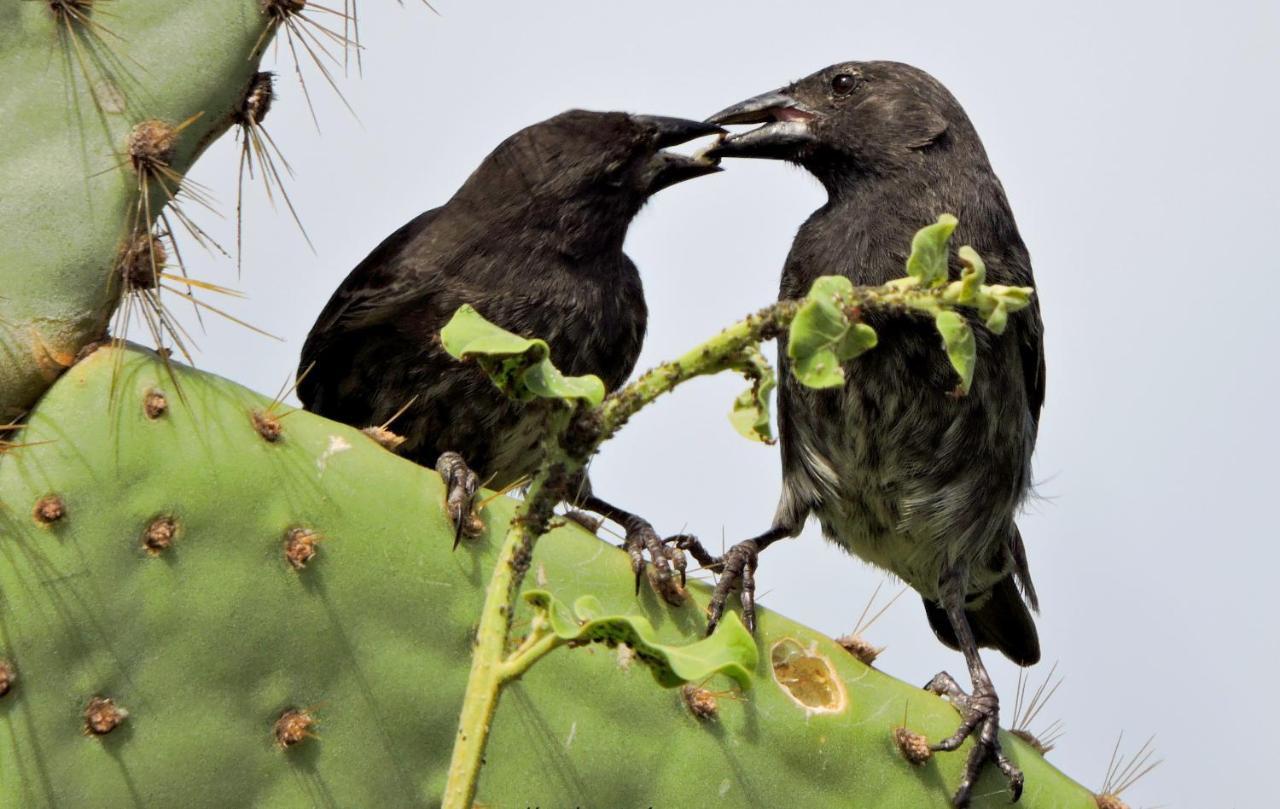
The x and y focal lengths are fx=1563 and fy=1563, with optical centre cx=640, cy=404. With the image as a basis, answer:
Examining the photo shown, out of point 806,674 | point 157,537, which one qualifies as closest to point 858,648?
point 806,674

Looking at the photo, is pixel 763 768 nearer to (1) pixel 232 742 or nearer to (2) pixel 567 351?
(1) pixel 232 742

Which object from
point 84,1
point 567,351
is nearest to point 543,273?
point 567,351

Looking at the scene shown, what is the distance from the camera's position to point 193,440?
8.05ft

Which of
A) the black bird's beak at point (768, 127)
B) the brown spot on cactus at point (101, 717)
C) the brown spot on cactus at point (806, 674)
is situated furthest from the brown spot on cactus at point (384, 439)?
the black bird's beak at point (768, 127)

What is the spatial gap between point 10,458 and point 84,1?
83cm

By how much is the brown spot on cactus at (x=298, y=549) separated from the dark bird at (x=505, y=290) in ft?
3.94

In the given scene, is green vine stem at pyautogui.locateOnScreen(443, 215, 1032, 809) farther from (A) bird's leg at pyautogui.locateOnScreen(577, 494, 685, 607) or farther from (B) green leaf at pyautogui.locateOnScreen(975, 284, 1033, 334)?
(A) bird's leg at pyautogui.locateOnScreen(577, 494, 685, 607)

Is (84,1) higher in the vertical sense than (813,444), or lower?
higher

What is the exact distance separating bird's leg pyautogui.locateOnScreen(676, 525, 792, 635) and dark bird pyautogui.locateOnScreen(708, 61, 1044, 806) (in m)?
0.44

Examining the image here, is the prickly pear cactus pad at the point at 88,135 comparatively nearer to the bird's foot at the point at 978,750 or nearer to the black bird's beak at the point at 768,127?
the bird's foot at the point at 978,750

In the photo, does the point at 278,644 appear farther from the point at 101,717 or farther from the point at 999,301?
the point at 999,301

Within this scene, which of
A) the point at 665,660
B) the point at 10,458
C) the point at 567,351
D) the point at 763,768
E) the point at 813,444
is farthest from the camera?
the point at 813,444

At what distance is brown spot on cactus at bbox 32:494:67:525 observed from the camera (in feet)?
7.62

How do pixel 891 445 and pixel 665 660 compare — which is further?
pixel 891 445
